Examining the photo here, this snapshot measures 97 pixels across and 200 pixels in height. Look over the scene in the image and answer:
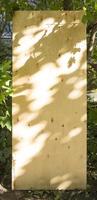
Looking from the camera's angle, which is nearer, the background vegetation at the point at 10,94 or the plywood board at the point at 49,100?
the background vegetation at the point at 10,94

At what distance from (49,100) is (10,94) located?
0.51 meters

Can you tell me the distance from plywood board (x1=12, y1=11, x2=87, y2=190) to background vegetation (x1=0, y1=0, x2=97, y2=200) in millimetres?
126

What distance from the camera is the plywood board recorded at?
5719mm

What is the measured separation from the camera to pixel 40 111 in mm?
5809

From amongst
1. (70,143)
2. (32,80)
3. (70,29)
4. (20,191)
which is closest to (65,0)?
(70,29)

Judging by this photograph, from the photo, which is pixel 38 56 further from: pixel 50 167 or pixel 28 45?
pixel 50 167

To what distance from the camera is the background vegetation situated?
5.55m

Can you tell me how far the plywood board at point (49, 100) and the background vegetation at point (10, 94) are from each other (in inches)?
4.9

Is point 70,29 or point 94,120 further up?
point 70,29

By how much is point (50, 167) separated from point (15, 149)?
1.53 feet

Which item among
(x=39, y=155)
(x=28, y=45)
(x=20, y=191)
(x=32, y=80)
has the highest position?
(x=28, y=45)

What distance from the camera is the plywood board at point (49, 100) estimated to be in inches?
225

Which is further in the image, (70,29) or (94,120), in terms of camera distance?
(94,120)

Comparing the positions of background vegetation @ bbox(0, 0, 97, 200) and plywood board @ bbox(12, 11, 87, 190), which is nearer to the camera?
background vegetation @ bbox(0, 0, 97, 200)
